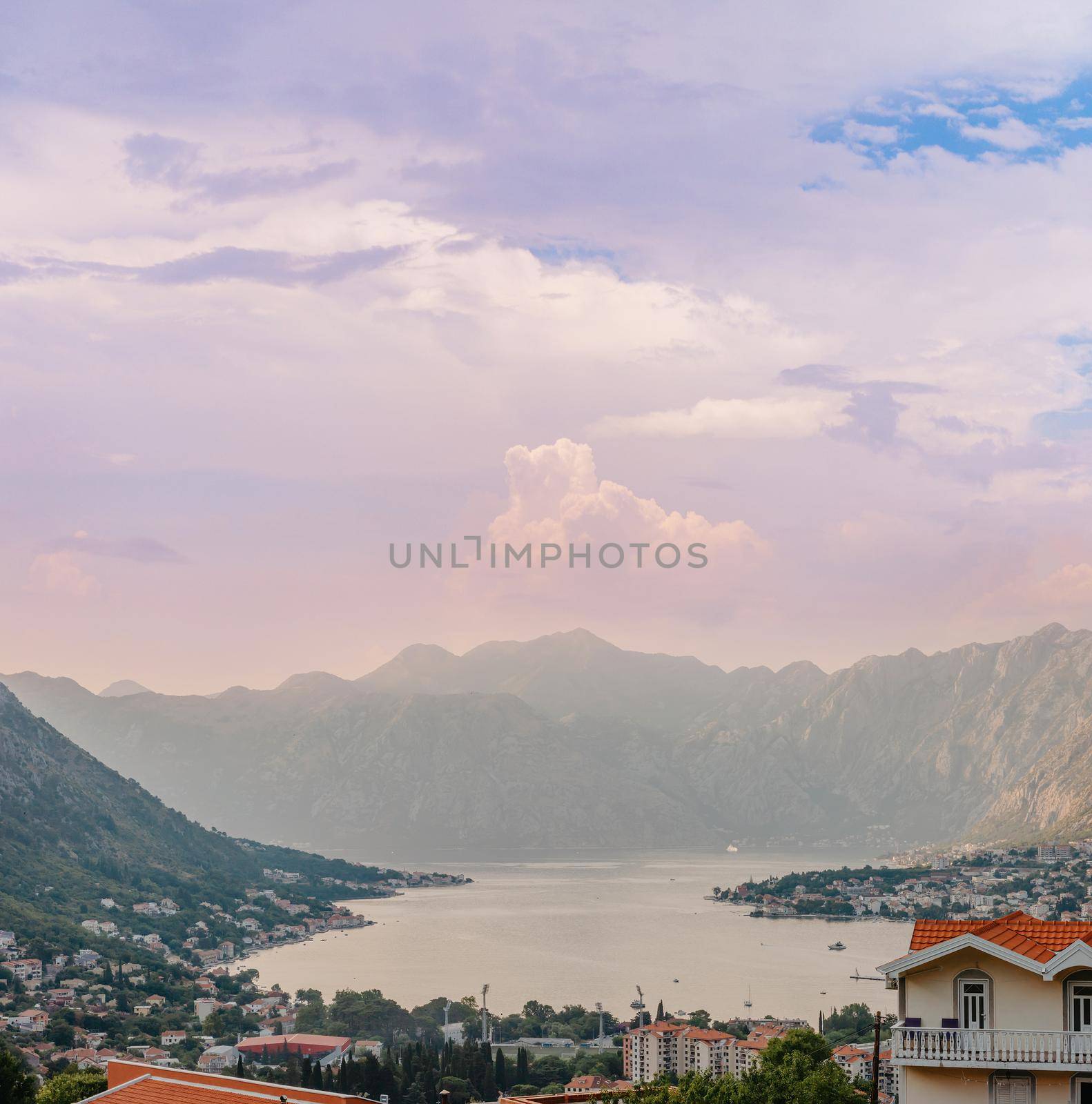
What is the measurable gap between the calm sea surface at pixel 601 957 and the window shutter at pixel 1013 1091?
247 ft

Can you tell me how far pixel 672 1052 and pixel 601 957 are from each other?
55.6 m

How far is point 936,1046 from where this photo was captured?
13.2 metres

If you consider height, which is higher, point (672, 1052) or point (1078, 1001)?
point (1078, 1001)

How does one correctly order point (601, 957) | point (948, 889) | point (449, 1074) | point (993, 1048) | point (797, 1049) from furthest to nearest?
point (948, 889) → point (601, 957) → point (449, 1074) → point (797, 1049) → point (993, 1048)

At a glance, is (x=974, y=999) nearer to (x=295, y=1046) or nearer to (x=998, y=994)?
(x=998, y=994)

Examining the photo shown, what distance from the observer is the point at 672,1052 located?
69062mm

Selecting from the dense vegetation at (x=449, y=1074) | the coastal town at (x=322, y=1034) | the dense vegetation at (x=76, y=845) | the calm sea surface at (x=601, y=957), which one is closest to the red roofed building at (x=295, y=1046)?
the coastal town at (x=322, y=1034)

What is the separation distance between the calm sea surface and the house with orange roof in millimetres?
75069

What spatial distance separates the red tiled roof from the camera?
13375 mm

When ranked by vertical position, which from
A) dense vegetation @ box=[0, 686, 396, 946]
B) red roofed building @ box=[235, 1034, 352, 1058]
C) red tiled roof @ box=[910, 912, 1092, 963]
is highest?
red tiled roof @ box=[910, 912, 1092, 963]

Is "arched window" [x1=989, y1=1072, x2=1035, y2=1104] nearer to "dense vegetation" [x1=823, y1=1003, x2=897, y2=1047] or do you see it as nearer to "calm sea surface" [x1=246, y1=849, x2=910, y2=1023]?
"dense vegetation" [x1=823, y1=1003, x2=897, y2=1047]

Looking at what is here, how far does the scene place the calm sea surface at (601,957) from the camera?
99125 mm

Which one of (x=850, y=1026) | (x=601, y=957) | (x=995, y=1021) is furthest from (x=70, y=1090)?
(x=601, y=957)

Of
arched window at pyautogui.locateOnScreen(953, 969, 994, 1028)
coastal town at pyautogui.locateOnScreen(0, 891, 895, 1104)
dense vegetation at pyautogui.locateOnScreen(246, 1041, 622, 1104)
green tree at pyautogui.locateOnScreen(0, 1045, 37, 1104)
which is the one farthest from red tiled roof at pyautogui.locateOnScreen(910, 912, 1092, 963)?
dense vegetation at pyautogui.locateOnScreen(246, 1041, 622, 1104)
